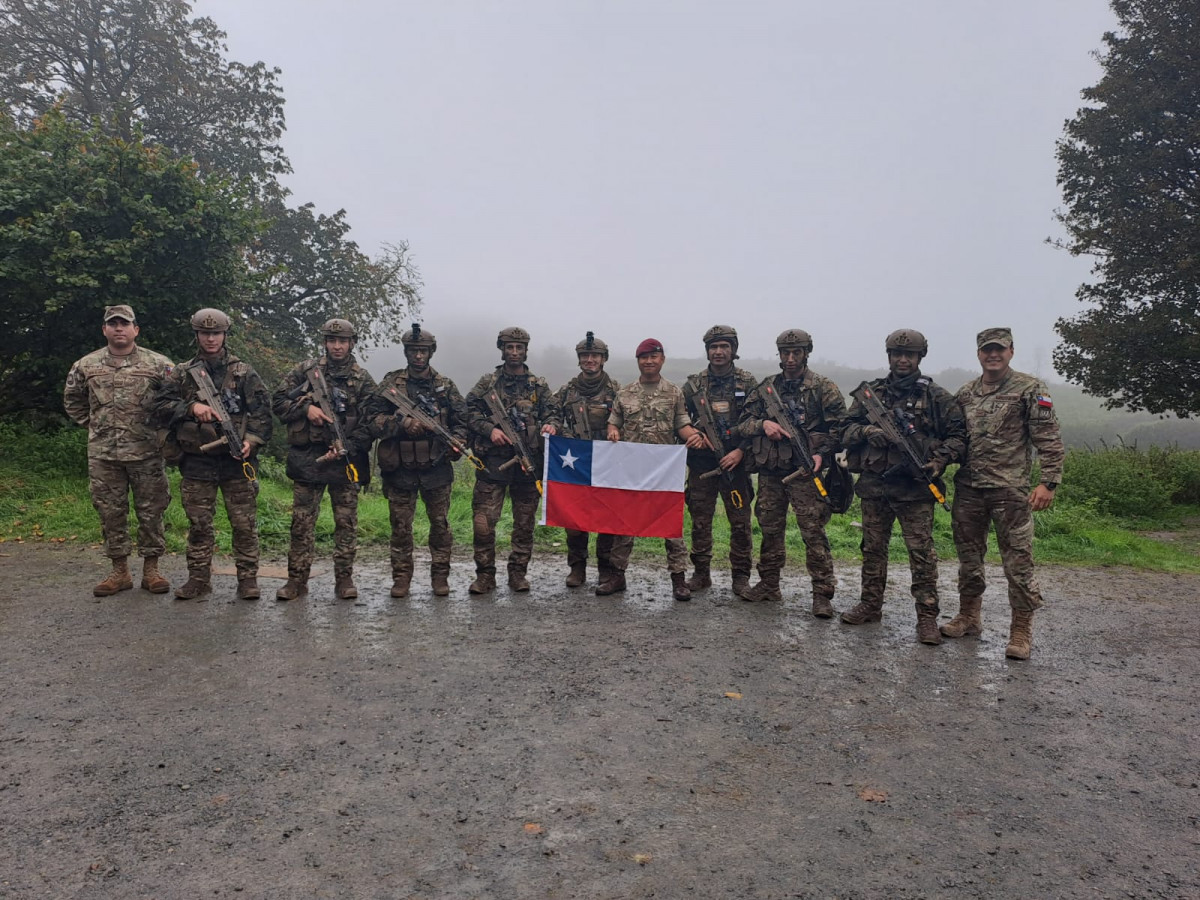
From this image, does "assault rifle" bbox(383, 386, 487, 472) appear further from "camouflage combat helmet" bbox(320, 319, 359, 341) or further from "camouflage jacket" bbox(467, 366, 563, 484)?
"camouflage combat helmet" bbox(320, 319, 359, 341)

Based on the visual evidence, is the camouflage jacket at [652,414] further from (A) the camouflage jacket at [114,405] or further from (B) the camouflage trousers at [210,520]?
(A) the camouflage jacket at [114,405]

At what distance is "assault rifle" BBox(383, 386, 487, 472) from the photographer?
6.39 m

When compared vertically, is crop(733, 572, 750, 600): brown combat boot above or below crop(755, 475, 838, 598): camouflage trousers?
below

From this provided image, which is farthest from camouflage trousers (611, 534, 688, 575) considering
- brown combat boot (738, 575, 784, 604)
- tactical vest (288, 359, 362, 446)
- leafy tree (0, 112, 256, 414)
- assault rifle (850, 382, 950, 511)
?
leafy tree (0, 112, 256, 414)

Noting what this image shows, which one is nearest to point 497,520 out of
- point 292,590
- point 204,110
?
point 292,590

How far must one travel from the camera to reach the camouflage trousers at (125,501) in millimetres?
6133

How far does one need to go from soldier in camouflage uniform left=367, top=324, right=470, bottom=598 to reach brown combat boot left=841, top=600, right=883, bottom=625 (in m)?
3.67

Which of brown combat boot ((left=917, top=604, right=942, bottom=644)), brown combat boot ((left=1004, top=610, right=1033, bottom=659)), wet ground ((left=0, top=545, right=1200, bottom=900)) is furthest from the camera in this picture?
brown combat boot ((left=917, top=604, right=942, bottom=644))

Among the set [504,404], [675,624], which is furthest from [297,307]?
[675,624]

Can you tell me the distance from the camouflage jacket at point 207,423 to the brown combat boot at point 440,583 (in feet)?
6.47

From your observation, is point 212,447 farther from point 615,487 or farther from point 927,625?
point 927,625

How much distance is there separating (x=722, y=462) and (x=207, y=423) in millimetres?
4586

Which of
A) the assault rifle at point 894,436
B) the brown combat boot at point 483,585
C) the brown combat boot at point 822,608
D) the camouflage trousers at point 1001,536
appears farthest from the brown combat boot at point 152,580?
the camouflage trousers at point 1001,536

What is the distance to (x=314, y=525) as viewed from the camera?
6375 millimetres
